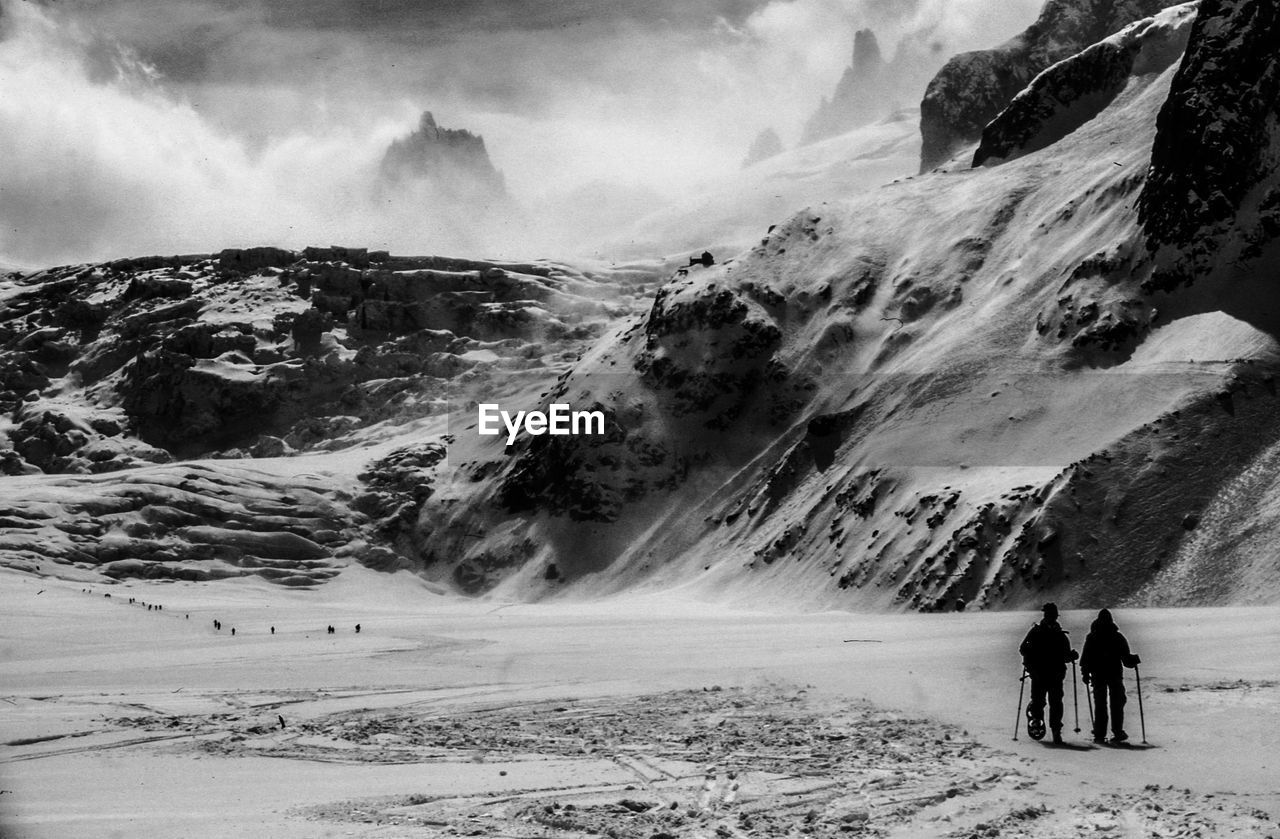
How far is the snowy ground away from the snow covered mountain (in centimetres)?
2817

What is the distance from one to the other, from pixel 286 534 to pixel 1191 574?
97.8 m

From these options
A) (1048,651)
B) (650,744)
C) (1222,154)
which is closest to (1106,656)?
(1048,651)

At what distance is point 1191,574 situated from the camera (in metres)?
63.8

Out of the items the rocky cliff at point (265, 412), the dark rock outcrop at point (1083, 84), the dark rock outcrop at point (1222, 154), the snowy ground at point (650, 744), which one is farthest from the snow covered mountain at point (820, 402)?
the snowy ground at point (650, 744)

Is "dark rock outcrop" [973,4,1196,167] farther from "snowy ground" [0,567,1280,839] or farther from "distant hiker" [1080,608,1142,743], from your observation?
"distant hiker" [1080,608,1142,743]

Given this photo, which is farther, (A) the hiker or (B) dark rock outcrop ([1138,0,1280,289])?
(B) dark rock outcrop ([1138,0,1280,289])

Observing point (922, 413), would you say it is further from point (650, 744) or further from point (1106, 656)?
point (650, 744)

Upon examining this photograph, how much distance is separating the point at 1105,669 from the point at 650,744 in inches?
326

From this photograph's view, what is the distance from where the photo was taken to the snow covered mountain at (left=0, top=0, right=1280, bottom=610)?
73.4m

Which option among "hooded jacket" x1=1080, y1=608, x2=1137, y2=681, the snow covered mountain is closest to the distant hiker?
"hooded jacket" x1=1080, y1=608, x2=1137, y2=681

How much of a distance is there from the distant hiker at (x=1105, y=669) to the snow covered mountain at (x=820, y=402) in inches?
1737

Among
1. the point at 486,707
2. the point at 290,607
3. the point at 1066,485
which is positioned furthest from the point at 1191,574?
the point at 290,607

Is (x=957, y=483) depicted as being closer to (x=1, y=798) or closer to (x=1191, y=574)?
(x=1191, y=574)

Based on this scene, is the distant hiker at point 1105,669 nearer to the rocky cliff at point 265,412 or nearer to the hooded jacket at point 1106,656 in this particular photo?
the hooded jacket at point 1106,656
